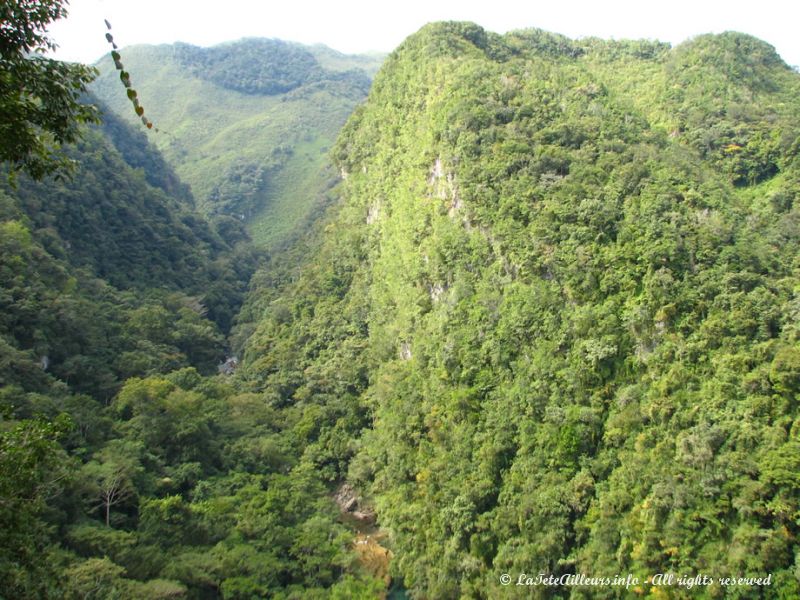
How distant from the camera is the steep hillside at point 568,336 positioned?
74.6 ft

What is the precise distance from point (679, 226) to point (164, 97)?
13060 cm

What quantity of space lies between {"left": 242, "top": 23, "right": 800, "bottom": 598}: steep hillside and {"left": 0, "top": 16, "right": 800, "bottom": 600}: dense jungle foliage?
0.14 meters

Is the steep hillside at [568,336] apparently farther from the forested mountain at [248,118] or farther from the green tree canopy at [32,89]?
the forested mountain at [248,118]

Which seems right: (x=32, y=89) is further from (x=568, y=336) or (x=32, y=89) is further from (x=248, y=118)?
(x=248, y=118)

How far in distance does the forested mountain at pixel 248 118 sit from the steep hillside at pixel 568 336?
40.7 meters

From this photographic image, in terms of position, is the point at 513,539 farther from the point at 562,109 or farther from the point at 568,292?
the point at 562,109

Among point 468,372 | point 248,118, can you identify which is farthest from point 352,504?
point 248,118

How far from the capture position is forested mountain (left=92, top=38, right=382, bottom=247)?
324 feet

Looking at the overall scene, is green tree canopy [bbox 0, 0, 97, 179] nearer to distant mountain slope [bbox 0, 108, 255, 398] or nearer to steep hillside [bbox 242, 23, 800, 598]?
distant mountain slope [bbox 0, 108, 255, 398]

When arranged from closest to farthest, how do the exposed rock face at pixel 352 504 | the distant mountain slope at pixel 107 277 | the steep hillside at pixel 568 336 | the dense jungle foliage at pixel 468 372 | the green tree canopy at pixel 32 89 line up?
the green tree canopy at pixel 32 89 → the dense jungle foliage at pixel 468 372 → the steep hillside at pixel 568 336 → the distant mountain slope at pixel 107 277 → the exposed rock face at pixel 352 504

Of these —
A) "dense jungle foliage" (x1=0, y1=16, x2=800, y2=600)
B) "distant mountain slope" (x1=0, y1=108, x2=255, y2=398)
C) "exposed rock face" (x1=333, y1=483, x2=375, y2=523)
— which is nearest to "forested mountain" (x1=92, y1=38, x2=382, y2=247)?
"distant mountain slope" (x1=0, y1=108, x2=255, y2=398)

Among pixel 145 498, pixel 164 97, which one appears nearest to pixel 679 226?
pixel 145 498

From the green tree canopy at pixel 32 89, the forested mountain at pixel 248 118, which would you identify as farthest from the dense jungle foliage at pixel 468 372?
the forested mountain at pixel 248 118

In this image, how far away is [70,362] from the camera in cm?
3619
